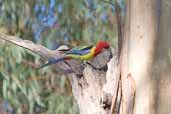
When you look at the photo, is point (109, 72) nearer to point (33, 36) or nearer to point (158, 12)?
point (158, 12)

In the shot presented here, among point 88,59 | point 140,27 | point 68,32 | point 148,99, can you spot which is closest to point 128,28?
point 140,27

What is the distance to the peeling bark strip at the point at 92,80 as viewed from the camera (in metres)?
1.02

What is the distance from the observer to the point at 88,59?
1.29 m

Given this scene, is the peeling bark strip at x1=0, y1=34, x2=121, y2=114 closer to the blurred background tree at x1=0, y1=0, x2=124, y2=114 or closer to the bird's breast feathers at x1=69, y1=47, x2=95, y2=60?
the bird's breast feathers at x1=69, y1=47, x2=95, y2=60

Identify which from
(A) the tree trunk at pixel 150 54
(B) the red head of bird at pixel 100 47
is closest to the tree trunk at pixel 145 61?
(A) the tree trunk at pixel 150 54

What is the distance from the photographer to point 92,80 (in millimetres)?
1161

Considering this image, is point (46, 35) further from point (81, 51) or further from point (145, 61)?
point (145, 61)

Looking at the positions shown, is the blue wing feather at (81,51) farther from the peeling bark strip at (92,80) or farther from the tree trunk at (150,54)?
the tree trunk at (150,54)

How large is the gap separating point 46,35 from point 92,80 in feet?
3.54

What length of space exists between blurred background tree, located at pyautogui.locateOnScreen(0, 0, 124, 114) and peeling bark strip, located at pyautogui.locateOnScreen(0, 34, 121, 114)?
Answer: 0.88m

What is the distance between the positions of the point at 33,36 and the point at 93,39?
0.30m

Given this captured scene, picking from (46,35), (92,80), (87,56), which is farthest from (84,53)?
(46,35)

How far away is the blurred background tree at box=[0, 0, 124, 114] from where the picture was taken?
2.15m

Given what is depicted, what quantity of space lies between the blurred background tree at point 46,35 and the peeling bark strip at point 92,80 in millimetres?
875
